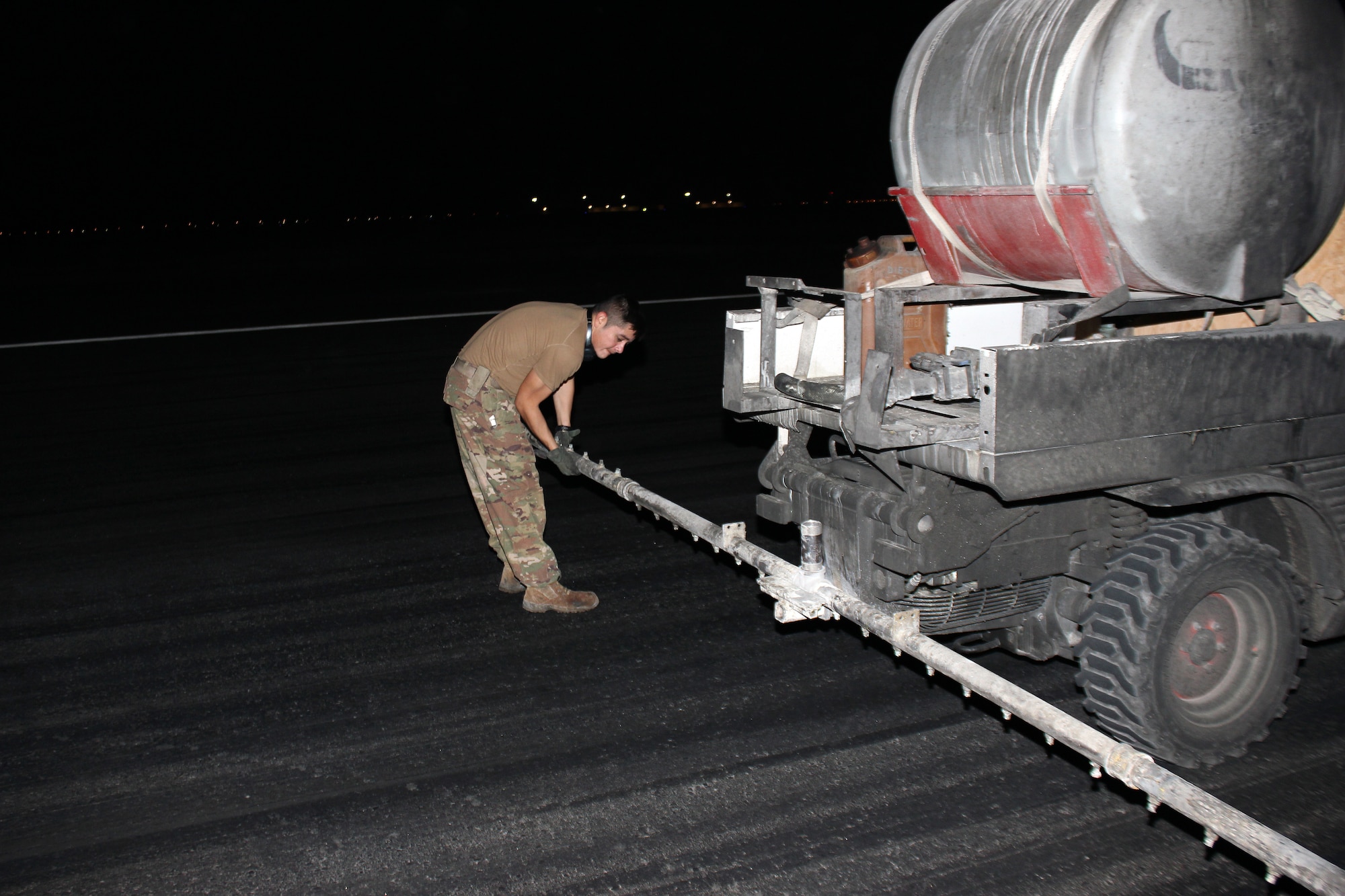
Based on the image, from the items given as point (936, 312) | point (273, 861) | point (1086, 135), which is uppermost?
point (1086, 135)

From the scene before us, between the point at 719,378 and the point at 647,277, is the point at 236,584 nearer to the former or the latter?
the point at 719,378

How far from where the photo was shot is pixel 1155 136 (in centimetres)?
376

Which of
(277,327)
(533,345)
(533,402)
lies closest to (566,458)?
(533,402)

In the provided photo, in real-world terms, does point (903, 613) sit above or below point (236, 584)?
above

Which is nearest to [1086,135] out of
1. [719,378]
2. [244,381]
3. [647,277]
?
[719,378]

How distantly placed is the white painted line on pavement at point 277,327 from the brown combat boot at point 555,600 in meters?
10.4

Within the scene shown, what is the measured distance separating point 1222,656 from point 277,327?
13541mm

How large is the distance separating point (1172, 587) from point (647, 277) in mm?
17236

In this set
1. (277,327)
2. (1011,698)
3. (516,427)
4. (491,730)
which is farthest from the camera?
(277,327)

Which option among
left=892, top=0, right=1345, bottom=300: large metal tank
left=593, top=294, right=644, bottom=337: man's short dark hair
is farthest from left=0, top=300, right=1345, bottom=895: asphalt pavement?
left=892, top=0, right=1345, bottom=300: large metal tank

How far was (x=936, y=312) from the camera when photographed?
5.07 m

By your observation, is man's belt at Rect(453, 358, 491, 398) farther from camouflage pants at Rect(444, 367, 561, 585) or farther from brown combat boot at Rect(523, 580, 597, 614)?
brown combat boot at Rect(523, 580, 597, 614)

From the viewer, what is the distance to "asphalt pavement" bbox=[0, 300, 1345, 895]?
3777 mm

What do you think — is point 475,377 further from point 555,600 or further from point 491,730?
point 491,730
